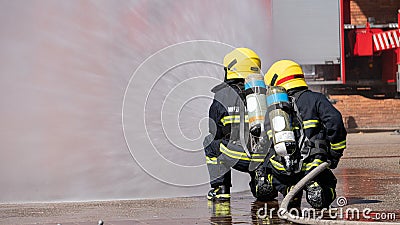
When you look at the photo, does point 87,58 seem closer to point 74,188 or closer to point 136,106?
point 136,106

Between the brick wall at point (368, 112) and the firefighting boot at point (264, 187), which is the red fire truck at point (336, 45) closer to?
the brick wall at point (368, 112)

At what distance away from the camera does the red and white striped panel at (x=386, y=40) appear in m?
17.3

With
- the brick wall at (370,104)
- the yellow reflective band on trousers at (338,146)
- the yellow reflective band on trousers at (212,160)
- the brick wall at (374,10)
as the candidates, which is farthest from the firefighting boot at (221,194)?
the brick wall at (374,10)

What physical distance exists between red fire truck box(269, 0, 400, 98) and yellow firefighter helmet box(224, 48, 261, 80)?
10.0 meters

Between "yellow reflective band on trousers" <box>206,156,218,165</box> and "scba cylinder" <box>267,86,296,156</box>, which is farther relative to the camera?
"yellow reflective band on trousers" <box>206,156,218,165</box>

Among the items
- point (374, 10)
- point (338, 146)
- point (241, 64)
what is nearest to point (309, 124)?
point (338, 146)

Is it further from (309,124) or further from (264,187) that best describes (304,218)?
(264,187)

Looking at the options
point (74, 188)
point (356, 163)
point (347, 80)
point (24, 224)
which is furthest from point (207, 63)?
point (347, 80)

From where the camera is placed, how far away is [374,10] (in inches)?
758

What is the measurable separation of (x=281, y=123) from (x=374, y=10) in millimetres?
14400

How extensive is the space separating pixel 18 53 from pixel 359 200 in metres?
2.91

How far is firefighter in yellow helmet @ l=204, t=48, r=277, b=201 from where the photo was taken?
615 cm

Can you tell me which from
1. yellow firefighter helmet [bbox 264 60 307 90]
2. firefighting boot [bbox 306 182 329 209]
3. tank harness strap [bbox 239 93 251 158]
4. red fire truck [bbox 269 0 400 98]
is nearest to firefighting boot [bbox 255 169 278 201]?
tank harness strap [bbox 239 93 251 158]

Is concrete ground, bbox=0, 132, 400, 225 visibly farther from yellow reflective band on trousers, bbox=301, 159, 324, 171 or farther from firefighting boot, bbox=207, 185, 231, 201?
yellow reflective band on trousers, bbox=301, 159, 324, 171
